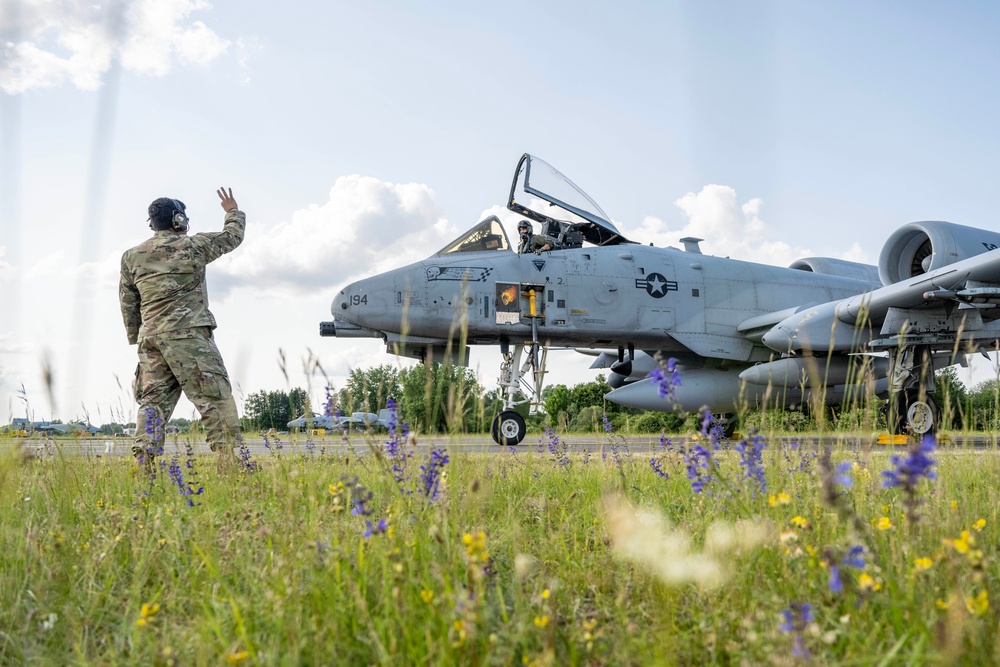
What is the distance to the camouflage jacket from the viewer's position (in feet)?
15.6

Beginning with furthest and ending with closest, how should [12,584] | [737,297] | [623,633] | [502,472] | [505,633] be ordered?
[737,297] < [502,472] < [12,584] < [623,633] < [505,633]

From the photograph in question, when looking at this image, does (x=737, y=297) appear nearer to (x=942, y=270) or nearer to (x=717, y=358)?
(x=717, y=358)

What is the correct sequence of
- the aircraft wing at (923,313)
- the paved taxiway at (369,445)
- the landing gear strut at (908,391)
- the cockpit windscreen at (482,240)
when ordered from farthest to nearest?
the cockpit windscreen at (482,240), the landing gear strut at (908,391), the aircraft wing at (923,313), the paved taxiway at (369,445)

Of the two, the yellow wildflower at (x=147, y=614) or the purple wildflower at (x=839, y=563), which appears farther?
the yellow wildflower at (x=147, y=614)

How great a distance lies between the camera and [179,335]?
186 inches

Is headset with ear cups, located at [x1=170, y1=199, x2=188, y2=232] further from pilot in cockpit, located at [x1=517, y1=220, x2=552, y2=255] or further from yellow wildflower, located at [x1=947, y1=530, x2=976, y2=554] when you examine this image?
pilot in cockpit, located at [x1=517, y1=220, x2=552, y2=255]

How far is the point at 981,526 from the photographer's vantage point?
7.93 ft

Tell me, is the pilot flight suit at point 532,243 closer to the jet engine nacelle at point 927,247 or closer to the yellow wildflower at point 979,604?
the jet engine nacelle at point 927,247

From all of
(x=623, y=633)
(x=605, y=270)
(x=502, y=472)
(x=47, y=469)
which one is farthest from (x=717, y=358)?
(x=623, y=633)

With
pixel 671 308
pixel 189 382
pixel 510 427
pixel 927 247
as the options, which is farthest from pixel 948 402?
pixel 927 247

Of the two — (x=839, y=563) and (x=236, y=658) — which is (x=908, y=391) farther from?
(x=236, y=658)

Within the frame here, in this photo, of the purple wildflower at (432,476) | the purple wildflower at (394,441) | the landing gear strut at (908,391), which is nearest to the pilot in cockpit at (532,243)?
the landing gear strut at (908,391)

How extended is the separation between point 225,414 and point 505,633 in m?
3.72

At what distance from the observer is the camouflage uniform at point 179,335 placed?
4.72 metres
